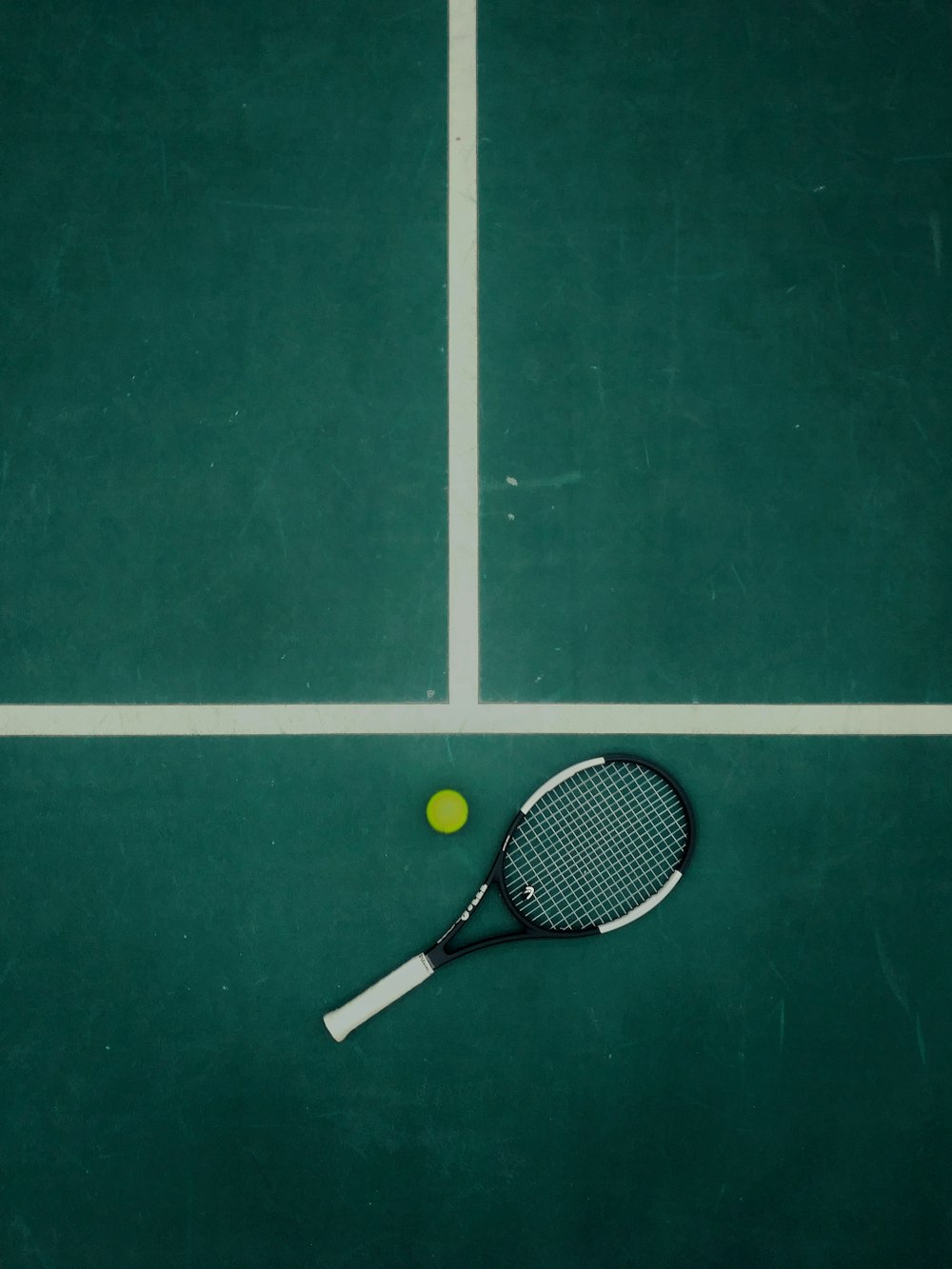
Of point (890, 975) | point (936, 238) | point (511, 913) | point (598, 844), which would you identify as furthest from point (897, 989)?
point (936, 238)

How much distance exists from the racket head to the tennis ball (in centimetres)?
18

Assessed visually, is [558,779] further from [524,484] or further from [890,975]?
[890,975]

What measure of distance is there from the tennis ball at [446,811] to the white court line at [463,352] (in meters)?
0.26

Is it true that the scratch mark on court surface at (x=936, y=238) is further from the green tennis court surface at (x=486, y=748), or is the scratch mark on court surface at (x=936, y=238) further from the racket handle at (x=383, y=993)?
the racket handle at (x=383, y=993)

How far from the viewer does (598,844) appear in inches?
86.7

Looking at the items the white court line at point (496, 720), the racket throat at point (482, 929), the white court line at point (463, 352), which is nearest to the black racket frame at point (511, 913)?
the racket throat at point (482, 929)

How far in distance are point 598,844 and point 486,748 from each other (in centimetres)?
42

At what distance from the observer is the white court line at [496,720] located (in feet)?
7.25

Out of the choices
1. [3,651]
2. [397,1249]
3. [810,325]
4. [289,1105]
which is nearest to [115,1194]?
[289,1105]

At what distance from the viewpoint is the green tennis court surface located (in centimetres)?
221

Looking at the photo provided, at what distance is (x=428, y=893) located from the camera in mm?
2209

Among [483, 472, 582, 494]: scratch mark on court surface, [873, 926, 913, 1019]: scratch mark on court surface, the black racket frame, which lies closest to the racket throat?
the black racket frame

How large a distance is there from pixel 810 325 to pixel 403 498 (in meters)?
1.29

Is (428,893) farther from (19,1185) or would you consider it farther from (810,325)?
(810,325)
